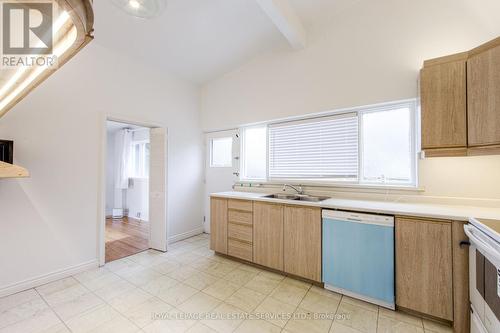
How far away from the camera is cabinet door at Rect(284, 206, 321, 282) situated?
236cm

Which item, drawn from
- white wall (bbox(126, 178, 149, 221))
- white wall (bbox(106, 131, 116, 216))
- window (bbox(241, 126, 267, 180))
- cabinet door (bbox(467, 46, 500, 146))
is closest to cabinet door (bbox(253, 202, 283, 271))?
window (bbox(241, 126, 267, 180))

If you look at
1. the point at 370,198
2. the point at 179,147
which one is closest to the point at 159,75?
the point at 179,147

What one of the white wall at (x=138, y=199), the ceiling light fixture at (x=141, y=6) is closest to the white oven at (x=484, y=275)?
the ceiling light fixture at (x=141, y=6)

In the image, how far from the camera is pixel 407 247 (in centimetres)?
188

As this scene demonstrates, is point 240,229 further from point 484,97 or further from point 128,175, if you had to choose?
point 128,175

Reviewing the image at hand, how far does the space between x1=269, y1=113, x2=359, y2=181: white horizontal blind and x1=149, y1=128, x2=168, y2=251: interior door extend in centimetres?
168

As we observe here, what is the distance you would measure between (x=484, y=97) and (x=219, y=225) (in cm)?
305

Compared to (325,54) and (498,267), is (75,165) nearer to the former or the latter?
(325,54)

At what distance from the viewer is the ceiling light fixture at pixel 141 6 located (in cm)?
166

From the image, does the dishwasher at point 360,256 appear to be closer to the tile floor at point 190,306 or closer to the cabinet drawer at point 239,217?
the tile floor at point 190,306

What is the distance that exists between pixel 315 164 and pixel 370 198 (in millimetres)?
815

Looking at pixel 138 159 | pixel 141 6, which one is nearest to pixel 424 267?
pixel 141 6

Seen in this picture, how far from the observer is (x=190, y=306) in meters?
2.04

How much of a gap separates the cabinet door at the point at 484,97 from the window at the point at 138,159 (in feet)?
19.1
